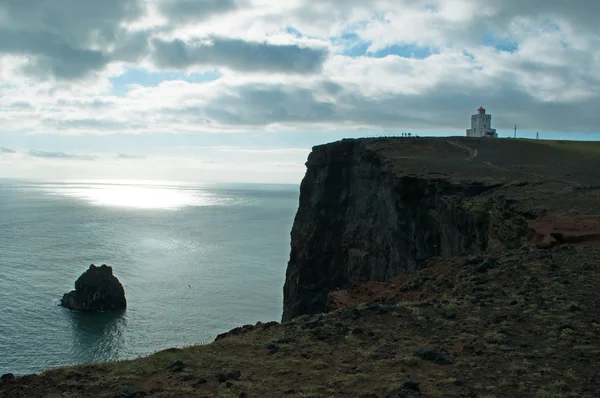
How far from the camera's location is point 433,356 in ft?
37.3

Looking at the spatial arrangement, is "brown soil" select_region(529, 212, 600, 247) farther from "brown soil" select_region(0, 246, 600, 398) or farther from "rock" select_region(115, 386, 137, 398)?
"rock" select_region(115, 386, 137, 398)

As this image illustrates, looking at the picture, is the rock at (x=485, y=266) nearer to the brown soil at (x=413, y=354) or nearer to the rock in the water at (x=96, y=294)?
the brown soil at (x=413, y=354)

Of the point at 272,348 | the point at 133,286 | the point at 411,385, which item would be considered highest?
the point at 411,385

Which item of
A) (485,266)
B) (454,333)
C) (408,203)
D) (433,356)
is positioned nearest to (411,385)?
(433,356)

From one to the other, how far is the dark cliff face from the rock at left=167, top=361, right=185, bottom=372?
17093 millimetres

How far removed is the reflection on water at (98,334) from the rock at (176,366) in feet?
125

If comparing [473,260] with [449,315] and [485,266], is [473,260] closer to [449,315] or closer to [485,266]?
[485,266]

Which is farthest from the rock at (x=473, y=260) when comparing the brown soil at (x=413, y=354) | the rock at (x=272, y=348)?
the rock at (x=272, y=348)

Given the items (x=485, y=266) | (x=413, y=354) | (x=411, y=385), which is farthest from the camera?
(x=485, y=266)

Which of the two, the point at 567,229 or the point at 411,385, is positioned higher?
the point at 567,229

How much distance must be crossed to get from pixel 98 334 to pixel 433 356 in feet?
167

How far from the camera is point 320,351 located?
1234 centimetres

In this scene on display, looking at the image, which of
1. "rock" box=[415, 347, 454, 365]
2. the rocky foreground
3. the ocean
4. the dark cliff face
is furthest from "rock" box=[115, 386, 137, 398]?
the ocean

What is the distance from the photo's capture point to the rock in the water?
61531 millimetres
